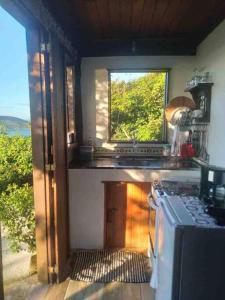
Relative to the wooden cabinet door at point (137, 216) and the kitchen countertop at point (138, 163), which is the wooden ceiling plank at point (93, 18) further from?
the wooden cabinet door at point (137, 216)

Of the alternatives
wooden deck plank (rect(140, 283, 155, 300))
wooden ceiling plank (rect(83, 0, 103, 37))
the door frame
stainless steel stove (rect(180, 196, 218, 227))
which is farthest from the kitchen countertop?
wooden ceiling plank (rect(83, 0, 103, 37))

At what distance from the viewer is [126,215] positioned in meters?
2.72

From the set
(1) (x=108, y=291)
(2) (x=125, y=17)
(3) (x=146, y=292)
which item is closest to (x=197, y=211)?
(3) (x=146, y=292)

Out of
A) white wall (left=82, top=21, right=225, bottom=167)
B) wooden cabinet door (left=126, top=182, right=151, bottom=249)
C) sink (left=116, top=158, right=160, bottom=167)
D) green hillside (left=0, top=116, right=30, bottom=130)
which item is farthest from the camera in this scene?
white wall (left=82, top=21, right=225, bottom=167)

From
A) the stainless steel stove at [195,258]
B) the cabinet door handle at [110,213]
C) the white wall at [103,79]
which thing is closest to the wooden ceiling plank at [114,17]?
the white wall at [103,79]

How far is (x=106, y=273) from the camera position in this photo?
2381 millimetres

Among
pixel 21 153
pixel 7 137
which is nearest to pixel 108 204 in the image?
pixel 21 153

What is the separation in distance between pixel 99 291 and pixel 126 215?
2.69ft

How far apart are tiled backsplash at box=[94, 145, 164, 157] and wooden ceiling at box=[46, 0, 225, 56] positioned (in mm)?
1210

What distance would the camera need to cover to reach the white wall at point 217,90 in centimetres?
226

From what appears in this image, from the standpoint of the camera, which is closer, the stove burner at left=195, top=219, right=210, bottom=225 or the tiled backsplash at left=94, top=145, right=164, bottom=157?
the stove burner at left=195, top=219, right=210, bottom=225

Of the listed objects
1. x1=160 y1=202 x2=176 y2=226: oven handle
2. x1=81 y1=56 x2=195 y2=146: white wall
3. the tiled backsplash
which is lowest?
x1=160 y1=202 x2=176 y2=226: oven handle

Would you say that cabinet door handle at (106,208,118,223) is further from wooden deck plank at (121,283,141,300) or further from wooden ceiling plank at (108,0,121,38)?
wooden ceiling plank at (108,0,121,38)

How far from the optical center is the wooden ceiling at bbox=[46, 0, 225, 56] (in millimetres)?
2023
